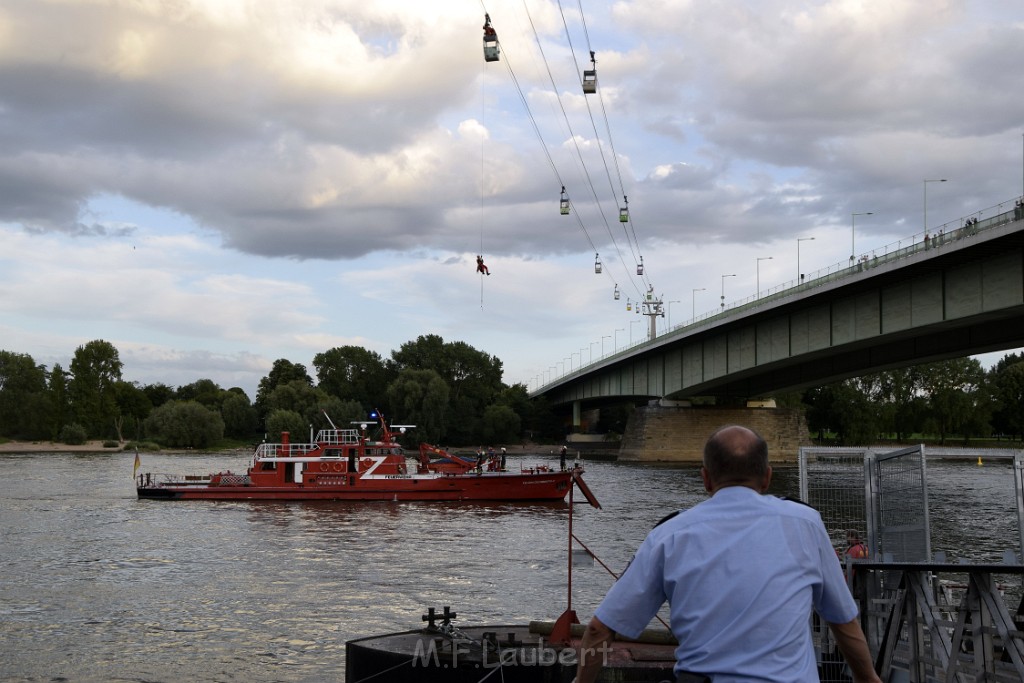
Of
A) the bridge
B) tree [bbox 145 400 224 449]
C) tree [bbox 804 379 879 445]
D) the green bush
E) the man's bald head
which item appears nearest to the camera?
the man's bald head

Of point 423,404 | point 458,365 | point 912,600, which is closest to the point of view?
point 912,600

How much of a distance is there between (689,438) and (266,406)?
6449 centimetres

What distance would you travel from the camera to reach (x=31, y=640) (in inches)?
784

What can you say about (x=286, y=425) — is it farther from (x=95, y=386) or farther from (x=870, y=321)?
(x=870, y=321)

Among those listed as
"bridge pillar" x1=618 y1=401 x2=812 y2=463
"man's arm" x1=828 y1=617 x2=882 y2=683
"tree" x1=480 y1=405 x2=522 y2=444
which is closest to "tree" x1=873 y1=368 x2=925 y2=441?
"bridge pillar" x1=618 y1=401 x2=812 y2=463

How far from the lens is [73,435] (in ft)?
420

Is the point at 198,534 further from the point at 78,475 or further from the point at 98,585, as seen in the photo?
the point at 78,475

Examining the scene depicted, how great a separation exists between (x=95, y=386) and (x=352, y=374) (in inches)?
1355

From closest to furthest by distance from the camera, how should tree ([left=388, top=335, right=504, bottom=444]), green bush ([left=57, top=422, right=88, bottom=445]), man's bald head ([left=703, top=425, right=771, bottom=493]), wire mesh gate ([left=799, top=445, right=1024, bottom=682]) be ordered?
man's bald head ([left=703, top=425, right=771, bottom=493]) → wire mesh gate ([left=799, top=445, right=1024, bottom=682]) → green bush ([left=57, top=422, right=88, bottom=445]) → tree ([left=388, top=335, right=504, bottom=444])

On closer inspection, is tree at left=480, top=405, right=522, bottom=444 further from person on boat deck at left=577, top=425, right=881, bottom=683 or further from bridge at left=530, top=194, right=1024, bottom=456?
person on boat deck at left=577, top=425, right=881, bottom=683

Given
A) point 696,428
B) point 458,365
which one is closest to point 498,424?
point 458,365

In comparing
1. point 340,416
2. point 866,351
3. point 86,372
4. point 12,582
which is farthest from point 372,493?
point 86,372

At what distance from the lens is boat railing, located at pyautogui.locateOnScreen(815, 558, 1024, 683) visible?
24.8 feet

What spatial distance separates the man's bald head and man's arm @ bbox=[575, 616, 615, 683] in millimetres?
737
